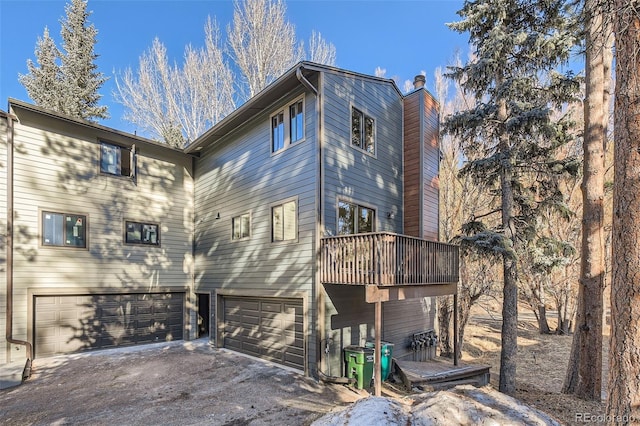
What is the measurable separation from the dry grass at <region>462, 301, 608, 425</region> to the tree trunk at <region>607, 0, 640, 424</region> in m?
2.98

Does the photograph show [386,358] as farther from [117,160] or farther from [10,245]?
[117,160]

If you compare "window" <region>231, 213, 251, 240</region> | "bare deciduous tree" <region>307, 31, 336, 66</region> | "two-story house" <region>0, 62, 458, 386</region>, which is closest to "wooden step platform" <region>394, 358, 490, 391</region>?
"two-story house" <region>0, 62, 458, 386</region>

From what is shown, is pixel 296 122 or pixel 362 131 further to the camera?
pixel 362 131

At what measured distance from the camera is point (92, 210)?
10516 mm

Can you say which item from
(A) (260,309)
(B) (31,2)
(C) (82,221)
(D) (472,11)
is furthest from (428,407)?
(B) (31,2)

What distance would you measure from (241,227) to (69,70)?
624 inches

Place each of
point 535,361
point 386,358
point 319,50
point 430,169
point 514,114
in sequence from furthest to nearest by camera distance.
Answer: point 319,50 → point 535,361 → point 430,169 → point 514,114 → point 386,358

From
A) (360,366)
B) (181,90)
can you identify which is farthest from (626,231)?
(181,90)

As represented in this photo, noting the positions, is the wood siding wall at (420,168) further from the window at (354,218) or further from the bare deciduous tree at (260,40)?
the bare deciduous tree at (260,40)

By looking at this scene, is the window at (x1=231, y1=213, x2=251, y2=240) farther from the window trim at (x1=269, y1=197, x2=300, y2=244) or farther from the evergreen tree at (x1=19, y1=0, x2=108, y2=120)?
the evergreen tree at (x1=19, y1=0, x2=108, y2=120)

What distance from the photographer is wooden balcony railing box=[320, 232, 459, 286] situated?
265 inches

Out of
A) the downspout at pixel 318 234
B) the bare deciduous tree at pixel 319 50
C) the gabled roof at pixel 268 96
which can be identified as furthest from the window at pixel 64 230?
the bare deciduous tree at pixel 319 50

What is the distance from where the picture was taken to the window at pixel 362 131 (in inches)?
363

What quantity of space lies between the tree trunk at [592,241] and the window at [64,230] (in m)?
13.4
